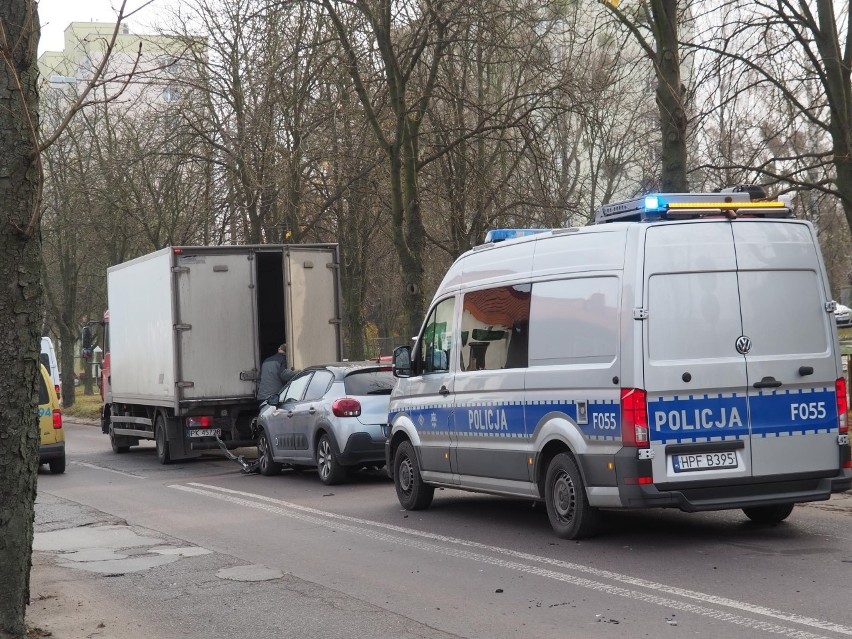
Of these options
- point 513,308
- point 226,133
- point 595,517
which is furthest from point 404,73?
point 595,517

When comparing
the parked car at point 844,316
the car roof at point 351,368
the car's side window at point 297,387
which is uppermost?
the parked car at point 844,316

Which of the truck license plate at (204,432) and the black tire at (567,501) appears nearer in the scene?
the black tire at (567,501)

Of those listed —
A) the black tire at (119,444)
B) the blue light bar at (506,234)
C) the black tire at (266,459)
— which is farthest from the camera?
the black tire at (119,444)

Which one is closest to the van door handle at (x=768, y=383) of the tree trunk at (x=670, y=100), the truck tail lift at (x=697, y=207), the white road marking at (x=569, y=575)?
the truck tail lift at (x=697, y=207)

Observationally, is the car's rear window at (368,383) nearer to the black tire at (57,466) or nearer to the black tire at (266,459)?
the black tire at (266,459)

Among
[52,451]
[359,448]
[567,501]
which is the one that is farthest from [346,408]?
[52,451]

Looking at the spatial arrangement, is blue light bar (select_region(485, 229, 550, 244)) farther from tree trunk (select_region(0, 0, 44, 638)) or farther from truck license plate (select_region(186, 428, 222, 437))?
truck license plate (select_region(186, 428, 222, 437))

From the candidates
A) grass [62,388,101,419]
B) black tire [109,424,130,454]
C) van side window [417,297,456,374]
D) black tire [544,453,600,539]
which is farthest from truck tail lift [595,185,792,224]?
grass [62,388,101,419]

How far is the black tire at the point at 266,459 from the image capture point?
17.4m

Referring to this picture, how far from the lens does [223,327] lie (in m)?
19.3

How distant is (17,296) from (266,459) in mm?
11592

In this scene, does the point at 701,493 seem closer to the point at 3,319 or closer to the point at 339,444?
the point at 3,319

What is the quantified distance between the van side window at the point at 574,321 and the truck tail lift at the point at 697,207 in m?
0.62

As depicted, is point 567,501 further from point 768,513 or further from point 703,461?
point 768,513
